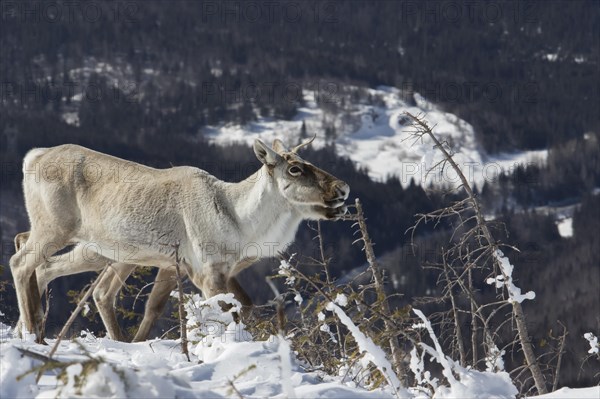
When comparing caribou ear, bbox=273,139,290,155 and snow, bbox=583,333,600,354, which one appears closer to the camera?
snow, bbox=583,333,600,354

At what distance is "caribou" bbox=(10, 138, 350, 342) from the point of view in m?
10.2

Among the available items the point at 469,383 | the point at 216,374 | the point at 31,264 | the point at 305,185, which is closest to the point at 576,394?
the point at 469,383

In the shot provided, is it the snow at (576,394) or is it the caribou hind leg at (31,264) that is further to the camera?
the caribou hind leg at (31,264)

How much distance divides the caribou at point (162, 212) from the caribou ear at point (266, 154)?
1cm

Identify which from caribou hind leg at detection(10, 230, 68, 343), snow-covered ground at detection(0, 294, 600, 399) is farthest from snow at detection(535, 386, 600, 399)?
caribou hind leg at detection(10, 230, 68, 343)

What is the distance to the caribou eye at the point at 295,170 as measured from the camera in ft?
34.2

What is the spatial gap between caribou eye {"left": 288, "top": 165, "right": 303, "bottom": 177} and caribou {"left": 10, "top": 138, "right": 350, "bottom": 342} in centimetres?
1

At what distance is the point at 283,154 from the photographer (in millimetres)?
10641

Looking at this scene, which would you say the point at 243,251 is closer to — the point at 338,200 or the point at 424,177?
the point at 338,200

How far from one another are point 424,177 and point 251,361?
368 cm

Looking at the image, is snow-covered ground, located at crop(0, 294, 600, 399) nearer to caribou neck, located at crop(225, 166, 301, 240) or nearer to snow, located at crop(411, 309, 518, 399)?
snow, located at crop(411, 309, 518, 399)

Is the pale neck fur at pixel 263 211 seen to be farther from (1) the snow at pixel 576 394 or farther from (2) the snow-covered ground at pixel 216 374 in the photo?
(1) the snow at pixel 576 394

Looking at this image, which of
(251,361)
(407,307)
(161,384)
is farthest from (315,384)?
(161,384)

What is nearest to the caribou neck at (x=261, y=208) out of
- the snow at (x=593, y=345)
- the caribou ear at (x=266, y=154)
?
the caribou ear at (x=266, y=154)
